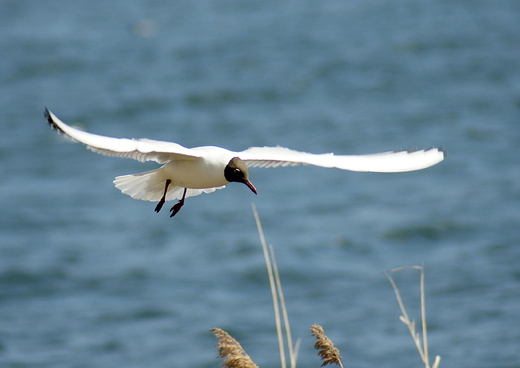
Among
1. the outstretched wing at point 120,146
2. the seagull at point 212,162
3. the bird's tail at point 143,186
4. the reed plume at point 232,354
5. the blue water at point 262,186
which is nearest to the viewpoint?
the reed plume at point 232,354

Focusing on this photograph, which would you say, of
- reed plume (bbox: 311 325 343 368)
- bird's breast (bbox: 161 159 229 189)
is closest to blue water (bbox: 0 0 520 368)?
bird's breast (bbox: 161 159 229 189)

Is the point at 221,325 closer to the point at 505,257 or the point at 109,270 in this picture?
the point at 109,270

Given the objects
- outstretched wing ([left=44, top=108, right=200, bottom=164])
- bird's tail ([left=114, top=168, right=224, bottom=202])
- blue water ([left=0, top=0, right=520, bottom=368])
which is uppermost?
blue water ([left=0, top=0, right=520, bottom=368])

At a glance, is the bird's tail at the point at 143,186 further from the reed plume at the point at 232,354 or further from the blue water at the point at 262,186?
the blue water at the point at 262,186

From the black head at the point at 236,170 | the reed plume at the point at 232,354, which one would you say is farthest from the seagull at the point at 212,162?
the reed plume at the point at 232,354

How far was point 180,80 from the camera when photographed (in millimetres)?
22234

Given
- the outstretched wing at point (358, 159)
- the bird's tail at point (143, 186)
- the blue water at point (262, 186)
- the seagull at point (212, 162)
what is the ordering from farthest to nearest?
the blue water at point (262, 186), the bird's tail at point (143, 186), the outstretched wing at point (358, 159), the seagull at point (212, 162)

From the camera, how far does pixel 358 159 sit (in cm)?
554

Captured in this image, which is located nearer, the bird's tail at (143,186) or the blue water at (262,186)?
the bird's tail at (143,186)

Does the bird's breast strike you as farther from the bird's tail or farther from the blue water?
the blue water

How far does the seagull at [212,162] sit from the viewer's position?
4.89 metres

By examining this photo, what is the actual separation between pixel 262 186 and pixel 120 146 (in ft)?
39.8

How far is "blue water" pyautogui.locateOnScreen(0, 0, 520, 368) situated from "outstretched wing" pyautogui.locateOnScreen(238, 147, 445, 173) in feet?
17.5

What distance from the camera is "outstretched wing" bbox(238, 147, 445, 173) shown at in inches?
209
